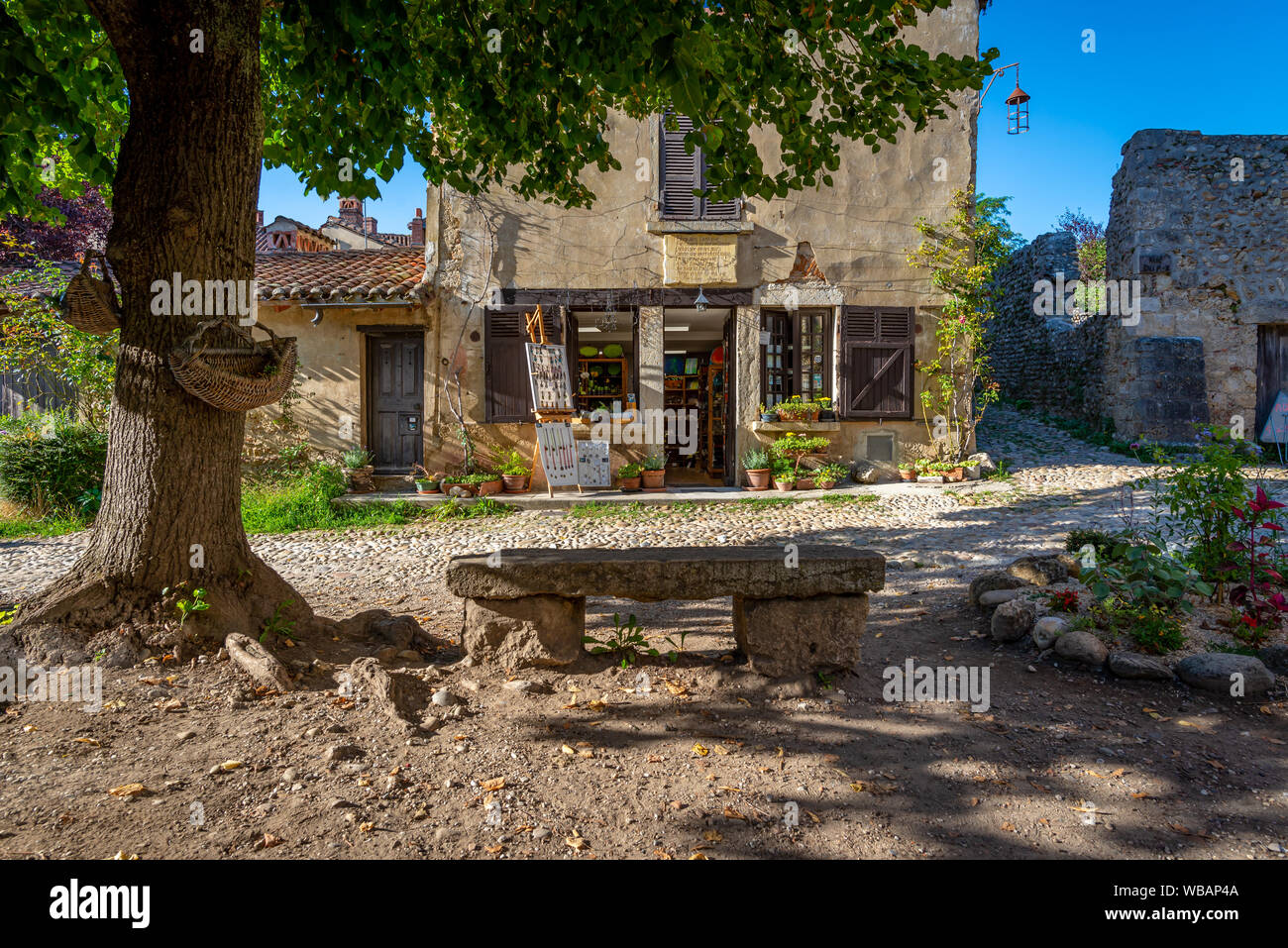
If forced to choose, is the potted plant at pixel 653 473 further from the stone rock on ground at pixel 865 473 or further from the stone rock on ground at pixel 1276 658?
the stone rock on ground at pixel 1276 658

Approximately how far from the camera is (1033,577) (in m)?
4.62

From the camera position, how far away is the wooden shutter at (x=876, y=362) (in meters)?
10.0

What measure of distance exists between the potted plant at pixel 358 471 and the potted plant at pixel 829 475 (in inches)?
248

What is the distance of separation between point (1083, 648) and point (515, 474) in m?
7.39

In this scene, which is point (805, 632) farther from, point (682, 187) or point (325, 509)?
point (682, 187)

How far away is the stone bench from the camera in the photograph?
3.24 meters

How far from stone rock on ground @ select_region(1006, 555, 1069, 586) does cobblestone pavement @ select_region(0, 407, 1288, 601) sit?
0.78m

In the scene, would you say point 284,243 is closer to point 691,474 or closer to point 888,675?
point 691,474

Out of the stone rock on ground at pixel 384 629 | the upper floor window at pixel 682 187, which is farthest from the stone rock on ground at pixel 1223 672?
the upper floor window at pixel 682 187

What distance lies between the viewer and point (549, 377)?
9.72 metres

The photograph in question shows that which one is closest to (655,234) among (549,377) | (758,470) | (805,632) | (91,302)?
(549,377)
